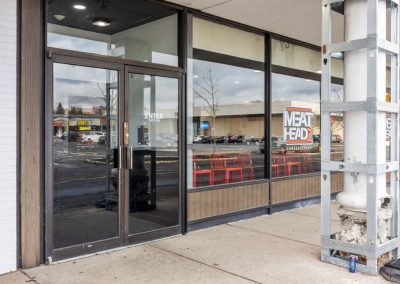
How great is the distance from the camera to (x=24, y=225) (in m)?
3.96

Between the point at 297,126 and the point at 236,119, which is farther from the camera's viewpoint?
the point at 297,126

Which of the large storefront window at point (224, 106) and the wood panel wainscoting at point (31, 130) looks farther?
the large storefront window at point (224, 106)

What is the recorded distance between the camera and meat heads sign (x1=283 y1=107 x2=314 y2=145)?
22.9 feet

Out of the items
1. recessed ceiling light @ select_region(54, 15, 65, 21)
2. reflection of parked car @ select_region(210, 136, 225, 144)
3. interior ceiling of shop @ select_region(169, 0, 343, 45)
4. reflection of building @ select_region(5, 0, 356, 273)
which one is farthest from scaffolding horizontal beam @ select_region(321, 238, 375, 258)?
recessed ceiling light @ select_region(54, 15, 65, 21)

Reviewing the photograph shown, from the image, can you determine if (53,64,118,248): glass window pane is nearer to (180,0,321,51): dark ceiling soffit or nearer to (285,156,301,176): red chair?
(180,0,321,51): dark ceiling soffit

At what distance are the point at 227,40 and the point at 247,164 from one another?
197 centimetres

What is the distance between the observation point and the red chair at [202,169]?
18.5 feet

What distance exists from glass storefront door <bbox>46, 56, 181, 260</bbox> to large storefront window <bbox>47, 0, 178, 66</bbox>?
8.6 inches

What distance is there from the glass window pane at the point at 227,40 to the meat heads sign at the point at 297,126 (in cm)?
113

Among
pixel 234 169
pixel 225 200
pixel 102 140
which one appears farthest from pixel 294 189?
pixel 102 140

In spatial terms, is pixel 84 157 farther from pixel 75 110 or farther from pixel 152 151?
pixel 152 151

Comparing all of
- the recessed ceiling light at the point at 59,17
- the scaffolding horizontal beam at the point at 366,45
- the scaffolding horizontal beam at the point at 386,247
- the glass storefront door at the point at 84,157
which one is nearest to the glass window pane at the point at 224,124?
the glass storefront door at the point at 84,157

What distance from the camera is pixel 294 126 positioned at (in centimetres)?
709

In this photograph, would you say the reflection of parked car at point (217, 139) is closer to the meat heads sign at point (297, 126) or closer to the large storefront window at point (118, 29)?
the large storefront window at point (118, 29)
